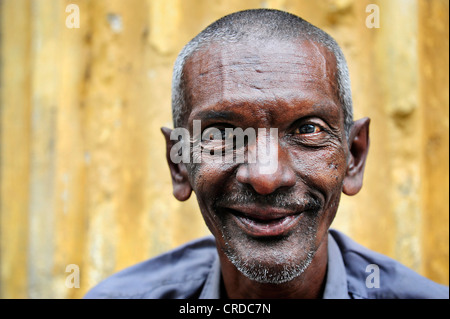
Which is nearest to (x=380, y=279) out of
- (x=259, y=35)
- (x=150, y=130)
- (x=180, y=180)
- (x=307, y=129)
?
(x=307, y=129)

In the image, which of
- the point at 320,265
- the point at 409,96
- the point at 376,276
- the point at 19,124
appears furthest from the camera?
the point at 19,124

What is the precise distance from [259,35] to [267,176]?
0.44 meters

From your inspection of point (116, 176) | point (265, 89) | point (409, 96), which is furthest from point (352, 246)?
point (116, 176)

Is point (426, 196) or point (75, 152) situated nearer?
point (426, 196)

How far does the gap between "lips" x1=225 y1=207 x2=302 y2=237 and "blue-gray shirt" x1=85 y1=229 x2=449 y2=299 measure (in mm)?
383

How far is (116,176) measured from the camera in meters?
2.64

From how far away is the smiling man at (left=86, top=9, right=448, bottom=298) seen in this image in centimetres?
136

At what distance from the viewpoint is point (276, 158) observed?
1.33 metres

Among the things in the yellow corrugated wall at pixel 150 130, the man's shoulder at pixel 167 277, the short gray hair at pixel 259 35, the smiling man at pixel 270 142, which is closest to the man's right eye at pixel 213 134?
the smiling man at pixel 270 142

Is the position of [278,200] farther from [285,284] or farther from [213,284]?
[213,284]

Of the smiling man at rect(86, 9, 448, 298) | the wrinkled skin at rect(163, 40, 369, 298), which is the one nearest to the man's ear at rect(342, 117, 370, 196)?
the smiling man at rect(86, 9, 448, 298)

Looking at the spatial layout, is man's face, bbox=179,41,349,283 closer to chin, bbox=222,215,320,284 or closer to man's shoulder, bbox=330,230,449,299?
chin, bbox=222,215,320,284

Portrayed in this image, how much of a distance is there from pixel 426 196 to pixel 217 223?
151cm

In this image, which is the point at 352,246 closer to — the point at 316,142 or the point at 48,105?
the point at 316,142
